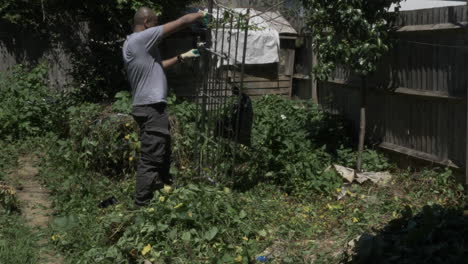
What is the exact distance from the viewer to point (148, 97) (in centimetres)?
612

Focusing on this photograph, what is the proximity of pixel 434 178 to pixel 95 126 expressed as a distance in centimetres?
398

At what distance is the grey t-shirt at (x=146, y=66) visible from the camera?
602 cm

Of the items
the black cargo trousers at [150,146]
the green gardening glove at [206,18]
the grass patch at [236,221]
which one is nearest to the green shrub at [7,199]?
the grass patch at [236,221]

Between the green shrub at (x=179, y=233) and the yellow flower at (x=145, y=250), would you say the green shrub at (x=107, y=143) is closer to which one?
the green shrub at (x=179, y=233)

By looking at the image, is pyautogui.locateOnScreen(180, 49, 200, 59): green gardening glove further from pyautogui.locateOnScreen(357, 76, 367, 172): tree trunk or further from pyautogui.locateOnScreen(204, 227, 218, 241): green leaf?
pyautogui.locateOnScreen(357, 76, 367, 172): tree trunk

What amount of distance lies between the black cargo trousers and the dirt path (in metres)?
0.99

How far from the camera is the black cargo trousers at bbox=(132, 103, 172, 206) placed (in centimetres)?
611

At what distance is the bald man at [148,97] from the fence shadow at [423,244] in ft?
7.67

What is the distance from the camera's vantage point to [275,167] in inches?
283

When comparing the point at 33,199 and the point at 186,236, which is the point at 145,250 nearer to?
the point at 186,236

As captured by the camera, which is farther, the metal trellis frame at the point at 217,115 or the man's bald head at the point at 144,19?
the metal trellis frame at the point at 217,115

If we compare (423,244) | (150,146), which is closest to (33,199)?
(150,146)

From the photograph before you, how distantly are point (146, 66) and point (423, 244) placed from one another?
10.2 feet

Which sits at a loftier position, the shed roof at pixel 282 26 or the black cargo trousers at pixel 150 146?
the shed roof at pixel 282 26
